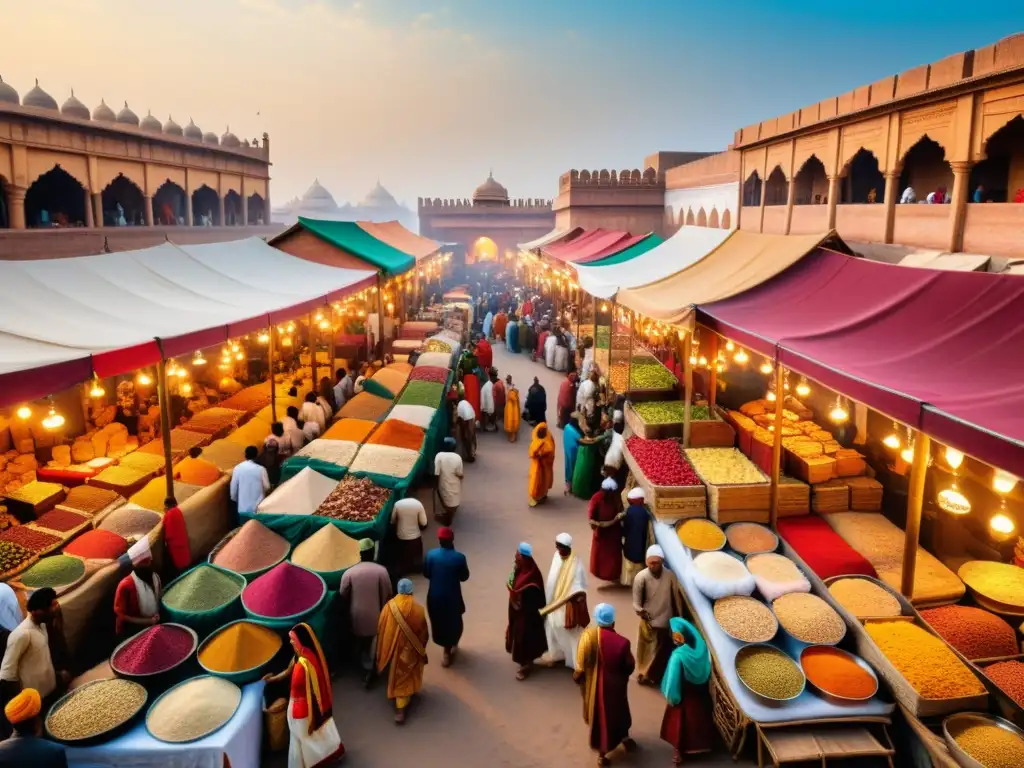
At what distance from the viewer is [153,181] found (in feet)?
64.6

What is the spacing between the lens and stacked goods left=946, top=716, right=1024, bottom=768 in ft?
12.3

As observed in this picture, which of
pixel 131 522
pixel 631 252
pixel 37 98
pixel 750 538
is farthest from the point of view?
pixel 37 98

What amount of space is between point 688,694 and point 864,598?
164 centimetres

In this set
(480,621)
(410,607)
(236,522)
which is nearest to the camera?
(410,607)

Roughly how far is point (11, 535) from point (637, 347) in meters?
9.78

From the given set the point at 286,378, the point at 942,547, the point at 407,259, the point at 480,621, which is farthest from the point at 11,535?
the point at 407,259

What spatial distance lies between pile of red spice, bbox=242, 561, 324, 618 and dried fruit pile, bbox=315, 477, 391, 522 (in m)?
1.13

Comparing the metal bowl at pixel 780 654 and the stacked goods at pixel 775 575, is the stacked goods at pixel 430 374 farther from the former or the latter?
the metal bowl at pixel 780 654

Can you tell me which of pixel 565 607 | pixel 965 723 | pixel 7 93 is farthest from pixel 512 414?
pixel 7 93

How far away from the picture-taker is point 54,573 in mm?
5359

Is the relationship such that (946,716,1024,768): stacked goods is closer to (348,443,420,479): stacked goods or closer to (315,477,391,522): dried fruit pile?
(315,477,391,522): dried fruit pile

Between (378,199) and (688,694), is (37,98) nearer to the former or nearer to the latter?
(688,694)

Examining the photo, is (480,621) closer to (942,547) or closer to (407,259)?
(942,547)

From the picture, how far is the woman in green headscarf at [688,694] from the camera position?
4430 mm
